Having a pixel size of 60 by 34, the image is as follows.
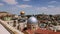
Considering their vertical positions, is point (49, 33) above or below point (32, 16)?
below

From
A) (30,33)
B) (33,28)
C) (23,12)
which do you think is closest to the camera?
(30,33)

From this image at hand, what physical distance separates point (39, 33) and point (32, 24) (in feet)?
1.67

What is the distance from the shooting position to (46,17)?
10.1m

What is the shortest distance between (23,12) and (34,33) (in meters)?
2.89

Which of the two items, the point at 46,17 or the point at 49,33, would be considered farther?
the point at 46,17

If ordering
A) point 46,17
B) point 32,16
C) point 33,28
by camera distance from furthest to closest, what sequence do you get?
1. point 46,17
2. point 32,16
3. point 33,28

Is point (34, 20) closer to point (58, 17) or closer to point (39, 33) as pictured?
point (39, 33)

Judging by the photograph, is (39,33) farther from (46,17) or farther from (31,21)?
(46,17)

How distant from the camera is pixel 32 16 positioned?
15.5ft

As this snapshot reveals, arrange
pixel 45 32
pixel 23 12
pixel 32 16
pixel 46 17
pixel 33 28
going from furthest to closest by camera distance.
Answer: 1. pixel 46 17
2. pixel 23 12
3. pixel 32 16
4. pixel 33 28
5. pixel 45 32

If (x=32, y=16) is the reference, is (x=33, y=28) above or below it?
below

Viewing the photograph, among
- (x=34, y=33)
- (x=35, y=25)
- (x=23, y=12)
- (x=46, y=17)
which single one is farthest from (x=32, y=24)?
(x=46, y=17)

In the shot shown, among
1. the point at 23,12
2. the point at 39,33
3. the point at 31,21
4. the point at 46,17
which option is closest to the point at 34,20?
the point at 31,21

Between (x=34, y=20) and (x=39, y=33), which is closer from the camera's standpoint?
(x=39, y=33)
